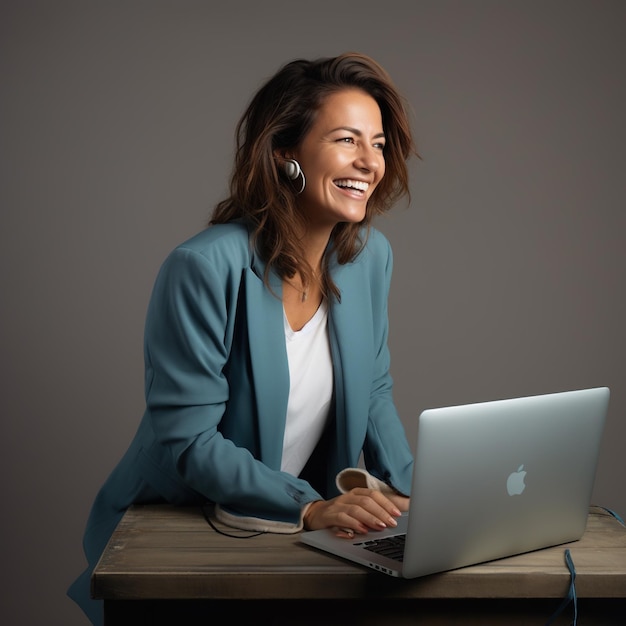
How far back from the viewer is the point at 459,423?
4.94ft

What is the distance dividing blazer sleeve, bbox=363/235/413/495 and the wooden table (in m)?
0.45

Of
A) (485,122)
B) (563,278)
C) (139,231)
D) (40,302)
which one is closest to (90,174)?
(139,231)

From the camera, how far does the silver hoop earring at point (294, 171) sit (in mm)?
2150

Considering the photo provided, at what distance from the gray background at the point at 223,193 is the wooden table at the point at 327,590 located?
2130mm

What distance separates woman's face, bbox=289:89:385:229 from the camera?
213cm

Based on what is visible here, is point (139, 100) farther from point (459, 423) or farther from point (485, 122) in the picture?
point (459, 423)

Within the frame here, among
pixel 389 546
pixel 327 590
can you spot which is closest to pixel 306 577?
pixel 327 590

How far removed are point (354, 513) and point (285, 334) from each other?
46 centimetres

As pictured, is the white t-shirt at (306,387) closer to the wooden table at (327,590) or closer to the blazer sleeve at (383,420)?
the blazer sleeve at (383,420)

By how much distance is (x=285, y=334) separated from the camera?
6.95 ft

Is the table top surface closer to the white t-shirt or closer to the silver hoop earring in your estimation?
the white t-shirt

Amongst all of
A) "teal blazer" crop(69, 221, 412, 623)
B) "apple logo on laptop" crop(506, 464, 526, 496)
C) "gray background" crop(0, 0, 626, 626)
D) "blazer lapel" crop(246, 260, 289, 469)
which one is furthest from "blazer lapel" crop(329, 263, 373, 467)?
"gray background" crop(0, 0, 626, 626)

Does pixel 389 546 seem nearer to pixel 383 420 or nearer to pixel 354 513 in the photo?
pixel 354 513

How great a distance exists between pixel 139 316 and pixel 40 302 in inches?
13.8
